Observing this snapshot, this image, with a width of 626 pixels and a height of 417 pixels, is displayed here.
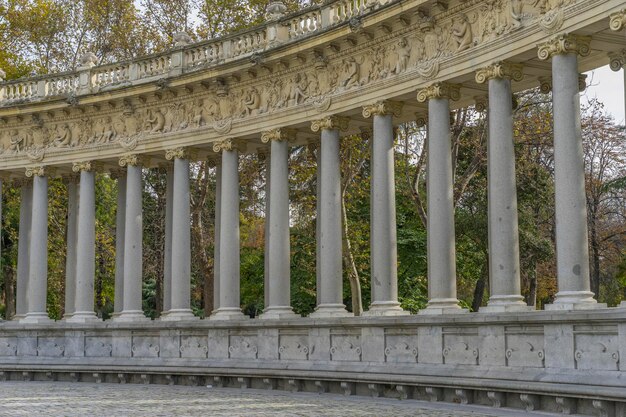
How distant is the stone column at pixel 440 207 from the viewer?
3647 cm

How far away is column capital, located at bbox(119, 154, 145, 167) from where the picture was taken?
5097 cm

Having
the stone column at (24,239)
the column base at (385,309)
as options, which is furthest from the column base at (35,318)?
the column base at (385,309)

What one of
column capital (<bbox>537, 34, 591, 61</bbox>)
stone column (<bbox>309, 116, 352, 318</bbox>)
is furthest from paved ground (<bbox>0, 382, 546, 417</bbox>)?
column capital (<bbox>537, 34, 591, 61</bbox>)

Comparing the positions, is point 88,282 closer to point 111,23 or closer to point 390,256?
point 390,256

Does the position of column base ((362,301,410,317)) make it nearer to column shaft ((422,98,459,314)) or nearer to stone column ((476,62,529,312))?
column shaft ((422,98,459,314))

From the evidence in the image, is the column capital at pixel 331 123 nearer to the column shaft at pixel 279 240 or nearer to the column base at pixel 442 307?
the column shaft at pixel 279 240

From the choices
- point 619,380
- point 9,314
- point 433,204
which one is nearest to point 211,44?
point 433,204

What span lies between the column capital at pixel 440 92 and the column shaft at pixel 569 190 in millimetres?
6327

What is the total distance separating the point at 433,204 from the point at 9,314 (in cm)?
4884

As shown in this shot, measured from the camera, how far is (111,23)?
2908 inches

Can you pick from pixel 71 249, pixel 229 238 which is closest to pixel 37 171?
pixel 71 249

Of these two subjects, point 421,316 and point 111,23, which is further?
point 111,23

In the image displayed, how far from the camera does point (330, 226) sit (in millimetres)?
42125

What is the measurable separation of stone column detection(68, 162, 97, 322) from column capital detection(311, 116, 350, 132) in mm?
15470
